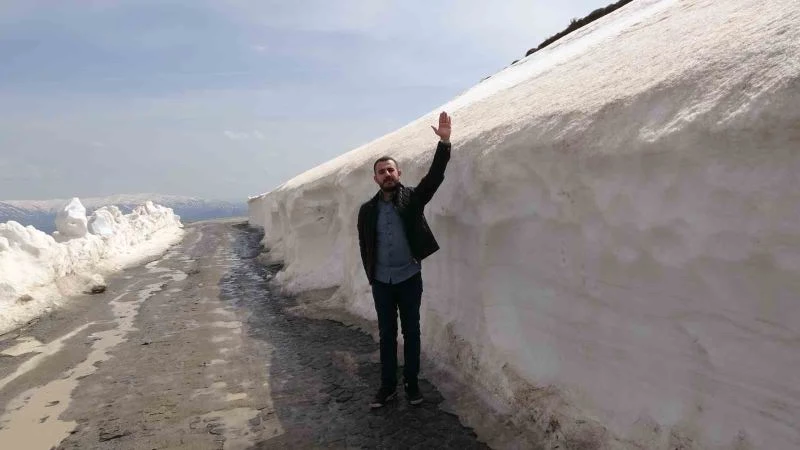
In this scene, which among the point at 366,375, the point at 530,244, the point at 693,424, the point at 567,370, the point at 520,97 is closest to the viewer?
the point at 693,424

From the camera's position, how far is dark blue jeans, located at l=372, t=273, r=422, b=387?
5.20 metres

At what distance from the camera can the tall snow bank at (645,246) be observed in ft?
9.82

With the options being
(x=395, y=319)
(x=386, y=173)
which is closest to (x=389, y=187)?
(x=386, y=173)

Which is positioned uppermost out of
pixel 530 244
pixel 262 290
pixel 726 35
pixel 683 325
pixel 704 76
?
pixel 726 35

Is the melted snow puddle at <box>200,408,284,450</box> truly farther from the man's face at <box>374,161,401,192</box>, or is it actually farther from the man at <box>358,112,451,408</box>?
the man's face at <box>374,161,401,192</box>

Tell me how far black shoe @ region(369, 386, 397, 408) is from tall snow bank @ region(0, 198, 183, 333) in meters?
8.15

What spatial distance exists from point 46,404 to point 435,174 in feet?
17.2

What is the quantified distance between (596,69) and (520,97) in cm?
137

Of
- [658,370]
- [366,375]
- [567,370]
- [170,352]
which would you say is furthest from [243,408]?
[658,370]

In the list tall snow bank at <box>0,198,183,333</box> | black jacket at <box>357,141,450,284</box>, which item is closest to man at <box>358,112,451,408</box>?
black jacket at <box>357,141,450,284</box>

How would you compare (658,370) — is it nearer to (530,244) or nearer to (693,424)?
(693,424)

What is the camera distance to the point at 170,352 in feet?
25.6

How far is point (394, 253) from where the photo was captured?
203 inches

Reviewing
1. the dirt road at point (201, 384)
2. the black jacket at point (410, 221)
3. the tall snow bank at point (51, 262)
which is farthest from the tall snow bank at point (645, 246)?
the tall snow bank at point (51, 262)
